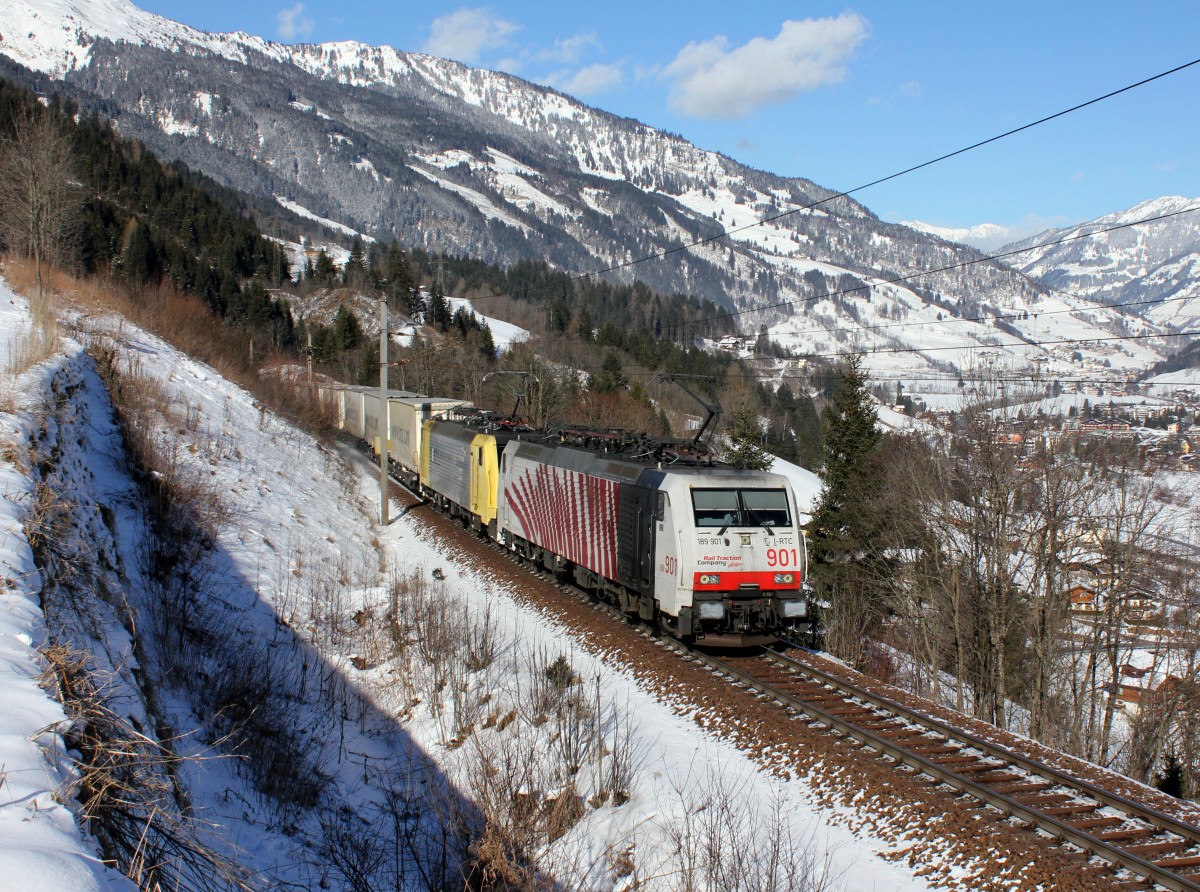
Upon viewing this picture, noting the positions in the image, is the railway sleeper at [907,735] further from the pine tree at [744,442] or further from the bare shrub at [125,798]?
the pine tree at [744,442]

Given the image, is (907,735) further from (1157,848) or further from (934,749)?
(1157,848)

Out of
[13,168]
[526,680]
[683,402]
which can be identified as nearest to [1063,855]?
[526,680]

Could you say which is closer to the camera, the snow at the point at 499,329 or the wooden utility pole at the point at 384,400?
the wooden utility pole at the point at 384,400

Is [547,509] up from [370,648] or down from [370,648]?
up

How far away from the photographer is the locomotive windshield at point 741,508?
1202cm

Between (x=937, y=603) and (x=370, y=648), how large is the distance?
55.0ft

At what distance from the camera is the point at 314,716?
10.3 meters

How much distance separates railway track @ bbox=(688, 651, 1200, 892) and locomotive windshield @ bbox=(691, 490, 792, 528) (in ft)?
7.08

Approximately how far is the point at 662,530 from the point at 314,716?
533 cm

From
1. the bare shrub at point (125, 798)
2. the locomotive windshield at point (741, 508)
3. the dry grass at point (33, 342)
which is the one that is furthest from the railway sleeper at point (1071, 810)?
the dry grass at point (33, 342)

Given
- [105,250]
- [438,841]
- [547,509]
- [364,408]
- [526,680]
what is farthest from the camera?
[105,250]

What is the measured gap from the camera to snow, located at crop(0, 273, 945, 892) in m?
3.73

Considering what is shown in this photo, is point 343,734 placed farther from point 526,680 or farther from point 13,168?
point 13,168

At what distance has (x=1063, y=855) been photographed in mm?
6348
